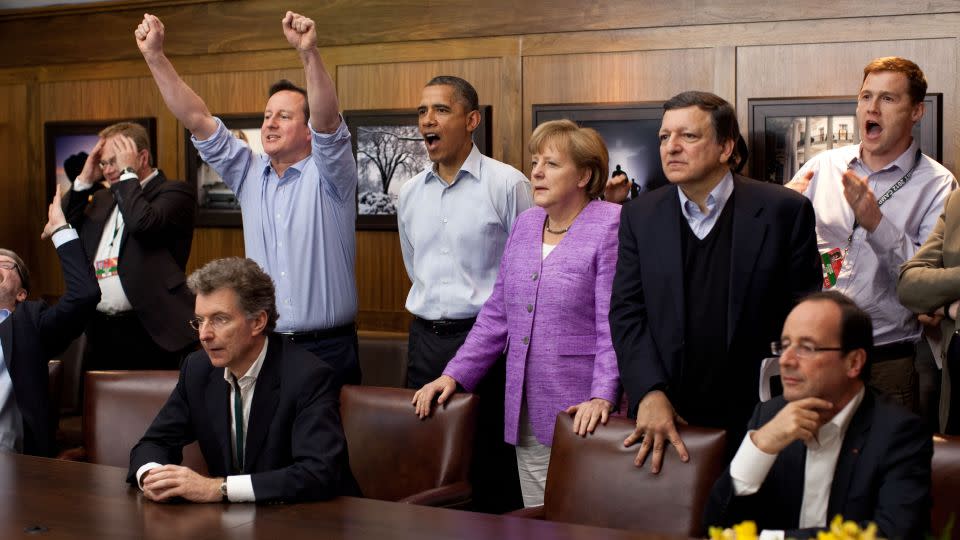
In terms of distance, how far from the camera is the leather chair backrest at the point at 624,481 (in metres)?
2.63

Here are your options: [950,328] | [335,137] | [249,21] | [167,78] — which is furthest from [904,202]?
[249,21]

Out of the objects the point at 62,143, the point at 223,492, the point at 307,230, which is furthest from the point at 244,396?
the point at 62,143

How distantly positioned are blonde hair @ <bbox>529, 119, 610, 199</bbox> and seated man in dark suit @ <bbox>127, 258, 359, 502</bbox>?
1.01m

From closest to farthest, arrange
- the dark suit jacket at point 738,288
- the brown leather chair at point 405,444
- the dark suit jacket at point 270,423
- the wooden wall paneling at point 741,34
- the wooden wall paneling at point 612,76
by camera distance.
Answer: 1. the dark suit jacket at point 270,423
2. the dark suit jacket at point 738,288
3. the brown leather chair at point 405,444
4. the wooden wall paneling at point 741,34
5. the wooden wall paneling at point 612,76

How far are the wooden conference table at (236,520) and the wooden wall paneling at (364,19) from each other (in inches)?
146

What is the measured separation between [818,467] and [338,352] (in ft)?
6.34

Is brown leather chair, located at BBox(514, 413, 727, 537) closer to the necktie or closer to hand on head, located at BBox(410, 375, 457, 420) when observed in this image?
hand on head, located at BBox(410, 375, 457, 420)

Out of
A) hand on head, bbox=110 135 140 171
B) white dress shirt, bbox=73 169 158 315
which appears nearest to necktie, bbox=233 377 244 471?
white dress shirt, bbox=73 169 158 315

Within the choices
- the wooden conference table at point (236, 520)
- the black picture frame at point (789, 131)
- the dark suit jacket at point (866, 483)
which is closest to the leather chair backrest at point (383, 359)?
the wooden conference table at point (236, 520)

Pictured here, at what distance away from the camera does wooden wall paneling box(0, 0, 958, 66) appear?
17.7 feet

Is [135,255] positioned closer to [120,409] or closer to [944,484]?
[120,409]

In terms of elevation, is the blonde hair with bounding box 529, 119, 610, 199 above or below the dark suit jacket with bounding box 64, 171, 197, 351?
above

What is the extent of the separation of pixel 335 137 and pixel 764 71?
2.55m

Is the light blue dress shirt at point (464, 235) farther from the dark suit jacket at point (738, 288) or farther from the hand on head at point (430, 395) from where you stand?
the dark suit jacket at point (738, 288)
